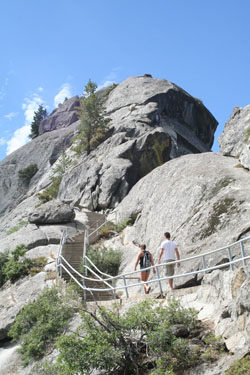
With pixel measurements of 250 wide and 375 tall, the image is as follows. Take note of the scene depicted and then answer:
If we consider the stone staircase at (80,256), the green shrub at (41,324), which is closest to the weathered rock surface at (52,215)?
the stone staircase at (80,256)

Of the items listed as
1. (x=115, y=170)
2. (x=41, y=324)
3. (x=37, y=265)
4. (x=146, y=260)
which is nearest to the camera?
(x=41, y=324)

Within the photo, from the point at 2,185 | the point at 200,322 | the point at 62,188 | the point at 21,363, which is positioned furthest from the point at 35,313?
the point at 2,185

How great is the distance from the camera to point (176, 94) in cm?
4875

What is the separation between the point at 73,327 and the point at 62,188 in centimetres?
2556

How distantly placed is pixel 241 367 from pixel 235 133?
16.0m

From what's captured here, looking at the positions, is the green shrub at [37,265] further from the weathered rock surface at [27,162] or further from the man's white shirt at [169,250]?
the weathered rock surface at [27,162]

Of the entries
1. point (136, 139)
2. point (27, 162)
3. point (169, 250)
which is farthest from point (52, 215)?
point (27, 162)

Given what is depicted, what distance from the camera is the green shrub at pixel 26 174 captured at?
5462 cm

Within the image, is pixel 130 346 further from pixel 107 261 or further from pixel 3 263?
pixel 3 263

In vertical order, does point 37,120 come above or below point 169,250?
above

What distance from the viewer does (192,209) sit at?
50.5 feet

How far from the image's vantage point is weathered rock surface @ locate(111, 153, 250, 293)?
1282 cm

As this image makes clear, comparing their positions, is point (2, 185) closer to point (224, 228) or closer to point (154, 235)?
point (154, 235)

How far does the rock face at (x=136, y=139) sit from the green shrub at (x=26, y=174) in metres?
14.3
